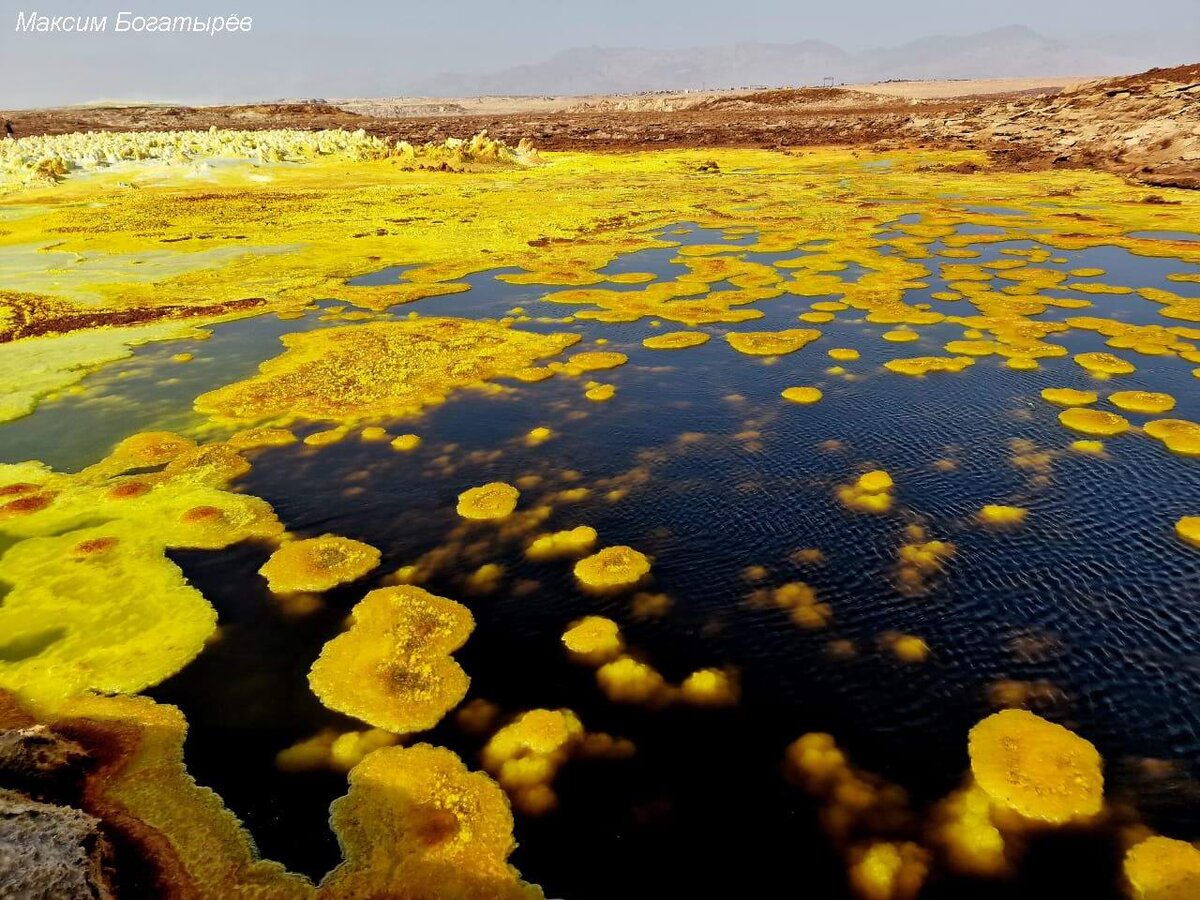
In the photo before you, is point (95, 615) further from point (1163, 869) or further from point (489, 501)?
point (1163, 869)

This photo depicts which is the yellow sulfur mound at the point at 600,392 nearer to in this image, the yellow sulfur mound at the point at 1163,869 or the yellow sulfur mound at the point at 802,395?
the yellow sulfur mound at the point at 802,395

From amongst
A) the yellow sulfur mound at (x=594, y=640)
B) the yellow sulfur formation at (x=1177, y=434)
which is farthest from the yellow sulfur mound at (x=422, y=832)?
the yellow sulfur formation at (x=1177, y=434)

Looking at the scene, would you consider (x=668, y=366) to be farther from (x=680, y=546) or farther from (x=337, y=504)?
(x=337, y=504)

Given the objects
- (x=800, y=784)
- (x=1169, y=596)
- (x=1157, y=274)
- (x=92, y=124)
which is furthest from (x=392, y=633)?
(x=92, y=124)

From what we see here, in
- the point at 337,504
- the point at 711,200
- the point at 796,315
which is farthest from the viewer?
the point at 711,200

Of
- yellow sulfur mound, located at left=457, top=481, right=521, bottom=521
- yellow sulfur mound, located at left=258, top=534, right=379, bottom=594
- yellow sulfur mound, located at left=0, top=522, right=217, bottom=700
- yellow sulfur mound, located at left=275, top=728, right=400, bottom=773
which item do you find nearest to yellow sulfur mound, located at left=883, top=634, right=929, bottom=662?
yellow sulfur mound, located at left=275, top=728, right=400, bottom=773

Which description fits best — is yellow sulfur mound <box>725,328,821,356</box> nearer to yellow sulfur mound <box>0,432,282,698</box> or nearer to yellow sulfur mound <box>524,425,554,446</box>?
yellow sulfur mound <box>524,425,554,446</box>
